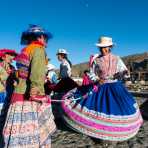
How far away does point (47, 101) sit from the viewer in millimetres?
4898

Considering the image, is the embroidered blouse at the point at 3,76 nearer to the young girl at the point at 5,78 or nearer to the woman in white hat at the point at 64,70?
the young girl at the point at 5,78

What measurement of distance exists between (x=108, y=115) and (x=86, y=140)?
2.18 ft

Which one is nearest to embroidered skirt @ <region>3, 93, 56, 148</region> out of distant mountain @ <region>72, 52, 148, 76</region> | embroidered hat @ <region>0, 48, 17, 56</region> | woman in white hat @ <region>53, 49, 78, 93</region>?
embroidered hat @ <region>0, 48, 17, 56</region>

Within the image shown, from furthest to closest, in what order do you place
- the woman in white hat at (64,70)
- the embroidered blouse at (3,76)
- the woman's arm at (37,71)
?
the woman in white hat at (64,70) < the embroidered blouse at (3,76) < the woman's arm at (37,71)

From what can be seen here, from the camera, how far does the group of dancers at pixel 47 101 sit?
4633 mm

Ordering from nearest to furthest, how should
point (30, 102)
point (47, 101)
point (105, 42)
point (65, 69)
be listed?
point (30, 102) < point (47, 101) < point (105, 42) < point (65, 69)

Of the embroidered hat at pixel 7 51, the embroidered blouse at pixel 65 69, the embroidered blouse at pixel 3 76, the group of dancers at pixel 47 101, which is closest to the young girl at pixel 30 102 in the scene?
the group of dancers at pixel 47 101

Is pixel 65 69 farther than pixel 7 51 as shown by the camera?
Yes

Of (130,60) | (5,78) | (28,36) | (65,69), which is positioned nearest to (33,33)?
(28,36)

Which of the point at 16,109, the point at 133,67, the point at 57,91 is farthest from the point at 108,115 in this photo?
the point at 133,67

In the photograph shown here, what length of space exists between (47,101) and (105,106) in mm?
1609

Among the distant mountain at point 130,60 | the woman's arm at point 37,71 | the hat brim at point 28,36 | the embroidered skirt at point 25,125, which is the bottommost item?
the embroidered skirt at point 25,125

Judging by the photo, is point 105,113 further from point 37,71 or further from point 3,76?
point 37,71

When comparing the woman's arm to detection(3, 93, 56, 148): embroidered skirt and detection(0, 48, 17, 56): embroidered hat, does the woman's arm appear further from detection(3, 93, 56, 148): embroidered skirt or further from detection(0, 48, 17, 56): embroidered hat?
detection(0, 48, 17, 56): embroidered hat
